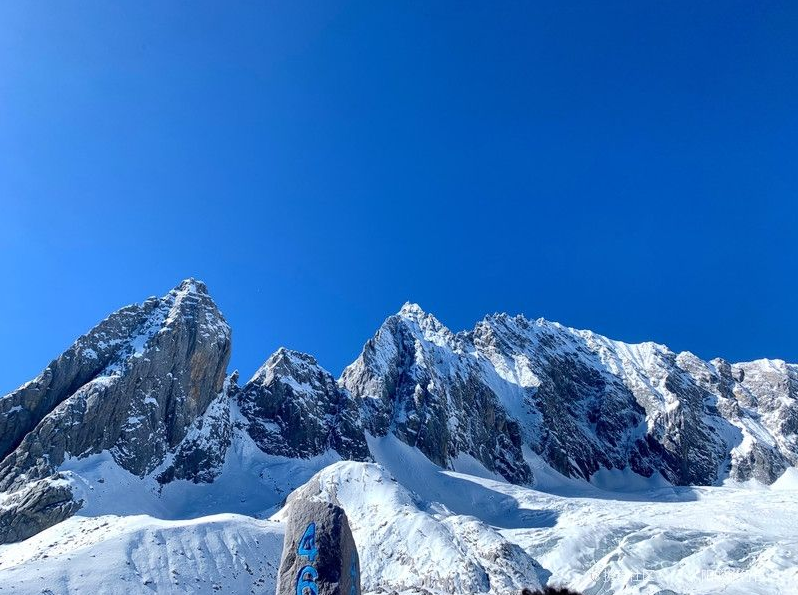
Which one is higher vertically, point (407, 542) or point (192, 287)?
point (192, 287)

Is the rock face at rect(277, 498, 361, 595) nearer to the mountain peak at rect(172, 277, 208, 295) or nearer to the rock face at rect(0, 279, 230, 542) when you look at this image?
the rock face at rect(0, 279, 230, 542)

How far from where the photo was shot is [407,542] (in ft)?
193

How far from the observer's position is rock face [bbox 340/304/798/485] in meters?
138

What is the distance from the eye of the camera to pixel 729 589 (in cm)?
5031

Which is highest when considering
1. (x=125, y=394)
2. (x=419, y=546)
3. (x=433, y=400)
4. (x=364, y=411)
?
(x=433, y=400)

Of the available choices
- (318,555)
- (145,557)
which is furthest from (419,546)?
(318,555)

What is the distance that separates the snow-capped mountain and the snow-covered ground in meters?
0.29

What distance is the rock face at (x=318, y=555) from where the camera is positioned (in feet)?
74.6

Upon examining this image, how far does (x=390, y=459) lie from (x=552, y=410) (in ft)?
215

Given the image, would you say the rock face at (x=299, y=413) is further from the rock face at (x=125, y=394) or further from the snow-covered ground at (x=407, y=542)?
the rock face at (x=125, y=394)

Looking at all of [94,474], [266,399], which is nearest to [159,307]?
[266,399]

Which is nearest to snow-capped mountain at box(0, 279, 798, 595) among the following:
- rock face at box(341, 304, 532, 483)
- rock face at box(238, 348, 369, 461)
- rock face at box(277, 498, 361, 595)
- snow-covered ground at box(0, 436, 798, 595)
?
snow-covered ground at box(0, 436, 798, 595)

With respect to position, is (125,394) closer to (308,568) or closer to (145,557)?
(145,557)

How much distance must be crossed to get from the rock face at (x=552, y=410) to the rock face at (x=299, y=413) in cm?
984
